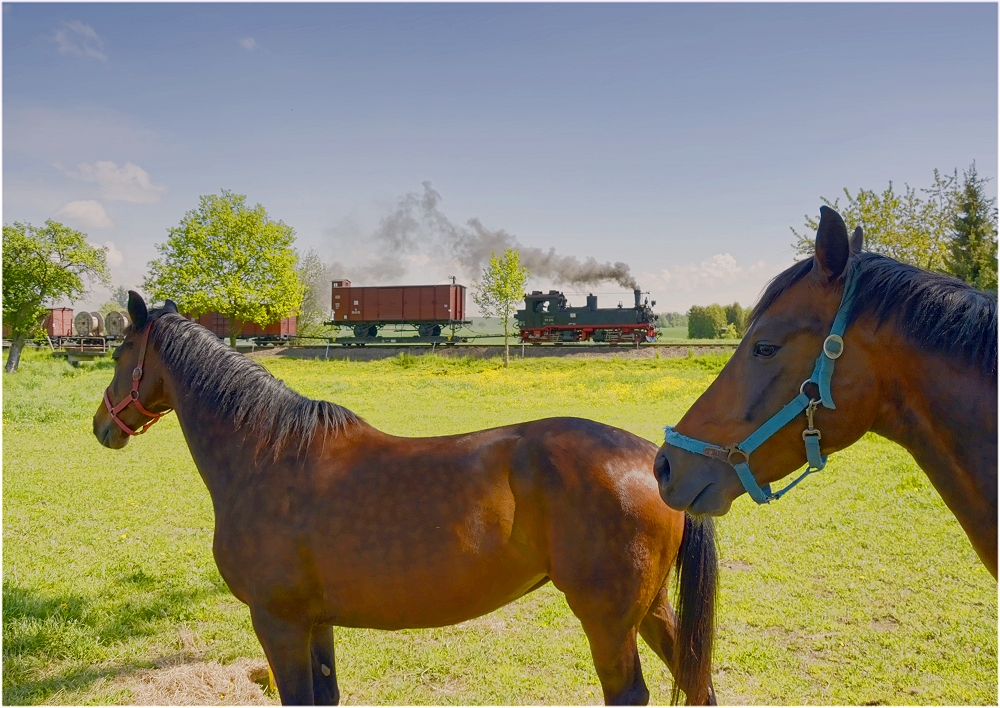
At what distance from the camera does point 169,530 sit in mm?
6578

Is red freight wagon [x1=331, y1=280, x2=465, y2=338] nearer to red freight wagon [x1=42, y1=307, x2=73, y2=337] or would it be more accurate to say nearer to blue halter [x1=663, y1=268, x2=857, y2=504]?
red freight wagon [x1=42, y1=307, x2=73, y2=337]

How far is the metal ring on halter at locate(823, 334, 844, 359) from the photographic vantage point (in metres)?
1.65

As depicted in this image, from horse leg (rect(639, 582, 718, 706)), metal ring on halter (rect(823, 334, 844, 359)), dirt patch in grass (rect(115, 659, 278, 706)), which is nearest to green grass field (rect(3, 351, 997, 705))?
dirt patch in grass (rect(115, 659, 278, 706))

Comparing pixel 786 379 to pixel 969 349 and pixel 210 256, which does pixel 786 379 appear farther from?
pixel 210 256

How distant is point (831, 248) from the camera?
1.67 meters

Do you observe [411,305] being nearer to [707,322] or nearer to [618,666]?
[618,666]

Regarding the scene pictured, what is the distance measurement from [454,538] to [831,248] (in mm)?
1833

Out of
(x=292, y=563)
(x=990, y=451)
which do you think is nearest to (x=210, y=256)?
(x=292, y=563)

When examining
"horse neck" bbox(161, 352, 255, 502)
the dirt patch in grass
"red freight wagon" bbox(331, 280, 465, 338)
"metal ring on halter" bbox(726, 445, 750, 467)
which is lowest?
the dirt patch in grass

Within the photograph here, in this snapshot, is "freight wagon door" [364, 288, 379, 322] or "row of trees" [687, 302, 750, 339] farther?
"row of trees" [687, 302, 750, 339]

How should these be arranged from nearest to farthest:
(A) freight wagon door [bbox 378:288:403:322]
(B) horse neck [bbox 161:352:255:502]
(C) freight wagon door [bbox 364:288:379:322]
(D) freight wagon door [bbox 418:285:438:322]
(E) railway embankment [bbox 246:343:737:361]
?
1. (B) horse neck [bbox 161:352:255:502]
2. (E) railway embankment [bbox 246:343:737:361]
3. (D) freight wagon door [bbox 418:285:438:322]
4. (A) freight wagon door [bbox 378:288:403:322]
5. (C) freight wagon door [bbox 364:288:379:322]

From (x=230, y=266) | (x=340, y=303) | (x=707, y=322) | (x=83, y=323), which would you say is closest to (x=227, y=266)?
(x=230, y=266)

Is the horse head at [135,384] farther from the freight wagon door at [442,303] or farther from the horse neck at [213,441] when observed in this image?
the freight wagon door at [442,303]

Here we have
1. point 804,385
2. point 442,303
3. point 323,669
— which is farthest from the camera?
point 442,303
